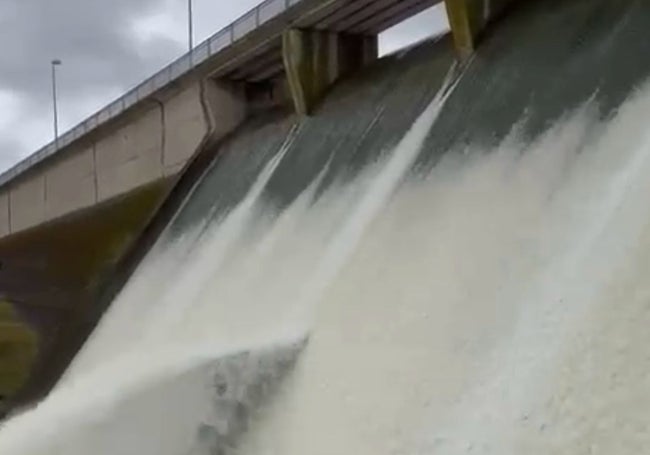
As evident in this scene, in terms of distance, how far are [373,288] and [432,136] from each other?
1155mm

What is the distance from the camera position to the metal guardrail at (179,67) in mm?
8539

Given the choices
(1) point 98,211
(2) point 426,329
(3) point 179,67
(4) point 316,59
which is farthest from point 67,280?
(2) point 426,329

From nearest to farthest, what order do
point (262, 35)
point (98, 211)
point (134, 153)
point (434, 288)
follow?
point (434, 288), point (262, 35), point (134, 153), point (98, 211)

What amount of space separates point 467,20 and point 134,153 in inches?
196

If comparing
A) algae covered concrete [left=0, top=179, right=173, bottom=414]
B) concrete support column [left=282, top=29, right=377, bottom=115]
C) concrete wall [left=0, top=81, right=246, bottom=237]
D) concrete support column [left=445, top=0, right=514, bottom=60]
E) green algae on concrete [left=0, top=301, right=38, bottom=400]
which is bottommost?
green algae on concrete [left=0, top=301, right=38, bottom=400]

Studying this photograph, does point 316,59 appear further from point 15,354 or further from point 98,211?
point 15,354

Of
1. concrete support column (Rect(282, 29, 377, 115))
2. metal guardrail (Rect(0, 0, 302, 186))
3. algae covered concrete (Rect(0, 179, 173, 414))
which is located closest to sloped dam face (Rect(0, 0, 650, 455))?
concrete support column (Rect(282, 29, 377, 115))

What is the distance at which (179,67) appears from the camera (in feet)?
32.9

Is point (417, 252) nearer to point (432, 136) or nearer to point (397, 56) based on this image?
point (432, 136)

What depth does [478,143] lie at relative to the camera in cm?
528

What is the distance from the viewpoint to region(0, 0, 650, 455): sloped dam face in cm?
341

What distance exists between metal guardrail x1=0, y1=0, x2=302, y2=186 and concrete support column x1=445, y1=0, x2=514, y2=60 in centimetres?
188

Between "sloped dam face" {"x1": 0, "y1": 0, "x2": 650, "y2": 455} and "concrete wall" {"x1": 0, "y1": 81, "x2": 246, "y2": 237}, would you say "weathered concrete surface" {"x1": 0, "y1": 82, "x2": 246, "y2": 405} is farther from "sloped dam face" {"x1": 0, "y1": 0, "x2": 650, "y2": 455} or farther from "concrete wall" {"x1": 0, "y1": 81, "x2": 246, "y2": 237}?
"sloped dam face" {"x1": 0, "y1": 0, "x2": 650, "y2": 455}

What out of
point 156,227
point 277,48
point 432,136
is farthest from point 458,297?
point 156,227
